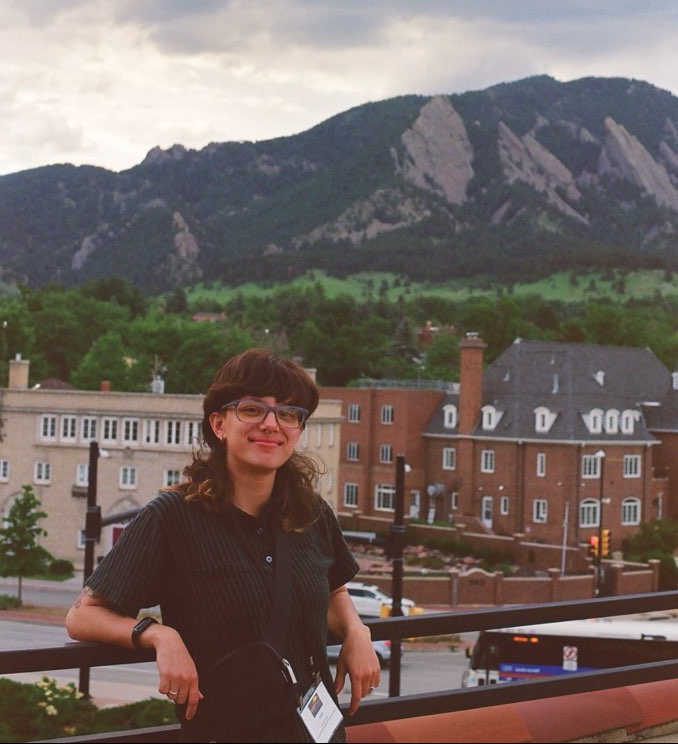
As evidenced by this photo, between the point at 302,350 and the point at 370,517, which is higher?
the point at 302,350

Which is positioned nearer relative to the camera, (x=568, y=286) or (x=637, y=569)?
(x=637, y=569)

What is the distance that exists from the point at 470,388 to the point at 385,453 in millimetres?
7061

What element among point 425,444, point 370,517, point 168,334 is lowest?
point 370,517

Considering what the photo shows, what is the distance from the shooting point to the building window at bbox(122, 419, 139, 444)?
51.1 m

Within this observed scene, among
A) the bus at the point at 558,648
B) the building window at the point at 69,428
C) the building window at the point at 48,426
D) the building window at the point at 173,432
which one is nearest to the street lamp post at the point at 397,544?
the bus at the point at 558,648

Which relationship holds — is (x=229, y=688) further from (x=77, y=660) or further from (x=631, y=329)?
(x=631, y=329)

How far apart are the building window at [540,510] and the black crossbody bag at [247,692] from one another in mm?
58520

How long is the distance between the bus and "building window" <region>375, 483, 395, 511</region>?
135 feet

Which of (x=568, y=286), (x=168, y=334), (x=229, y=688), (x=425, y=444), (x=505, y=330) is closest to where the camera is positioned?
(x=229, y=688)

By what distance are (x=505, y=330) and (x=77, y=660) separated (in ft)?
350

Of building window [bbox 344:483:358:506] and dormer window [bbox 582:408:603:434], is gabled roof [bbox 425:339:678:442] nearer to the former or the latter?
dormer window [bbox 582:408:603:434]

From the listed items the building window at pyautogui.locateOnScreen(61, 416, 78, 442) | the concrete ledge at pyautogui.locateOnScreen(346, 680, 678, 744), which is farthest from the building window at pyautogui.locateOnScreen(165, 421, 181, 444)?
the concrete ledge at pyautogui.locateOnScreen(346, 680, 678, 744)

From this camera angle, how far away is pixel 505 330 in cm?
10869

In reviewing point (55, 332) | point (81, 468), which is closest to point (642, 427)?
point (81, 468)
